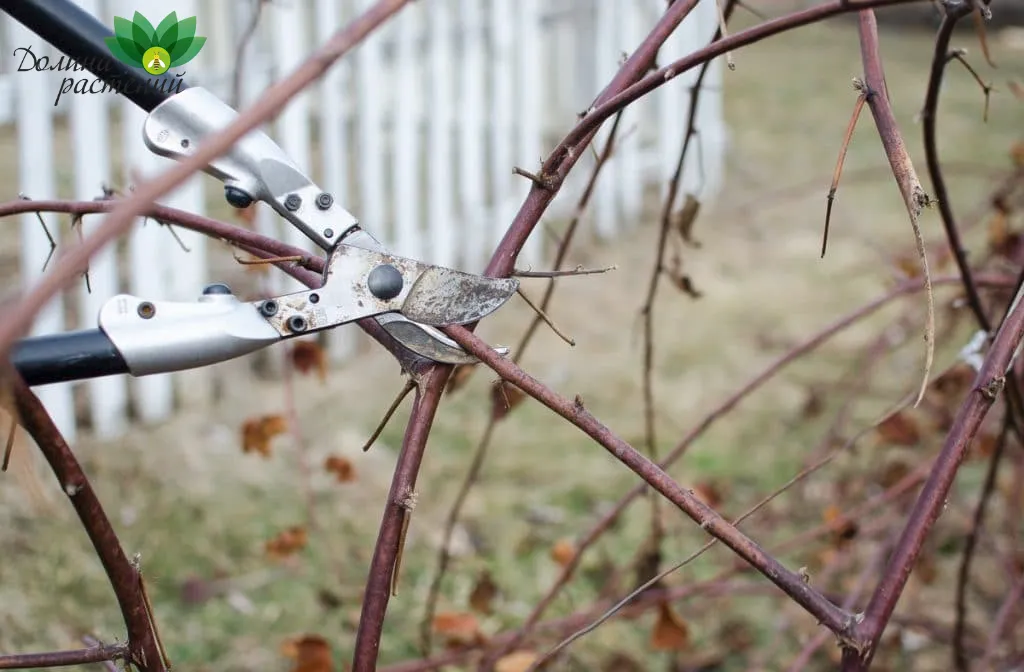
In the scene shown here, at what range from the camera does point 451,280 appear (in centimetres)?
79

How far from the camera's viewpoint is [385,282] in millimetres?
788

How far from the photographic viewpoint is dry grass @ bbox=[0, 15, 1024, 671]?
7.08 ft

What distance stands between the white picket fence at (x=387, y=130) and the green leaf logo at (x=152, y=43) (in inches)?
39.2

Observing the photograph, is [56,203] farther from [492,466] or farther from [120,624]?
[492,466]

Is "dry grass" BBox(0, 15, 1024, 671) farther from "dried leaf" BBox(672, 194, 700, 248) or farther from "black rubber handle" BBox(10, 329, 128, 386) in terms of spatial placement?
"dried leaf" BBox(672, 194, 700, 248)

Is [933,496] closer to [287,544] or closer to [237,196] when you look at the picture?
[237,196]

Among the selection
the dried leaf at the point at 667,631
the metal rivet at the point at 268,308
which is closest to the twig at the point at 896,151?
the metal rivet at the point at 268,308

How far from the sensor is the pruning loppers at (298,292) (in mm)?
714

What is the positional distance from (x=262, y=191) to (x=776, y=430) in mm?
2470

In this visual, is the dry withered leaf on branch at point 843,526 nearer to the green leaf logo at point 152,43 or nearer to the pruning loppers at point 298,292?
the pruning loppers at point 298,292

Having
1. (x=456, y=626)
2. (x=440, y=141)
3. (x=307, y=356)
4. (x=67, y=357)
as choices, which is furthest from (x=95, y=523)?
(x=440, y=141)

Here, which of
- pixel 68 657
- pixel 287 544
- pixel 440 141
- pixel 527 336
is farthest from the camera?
pixel 440 141

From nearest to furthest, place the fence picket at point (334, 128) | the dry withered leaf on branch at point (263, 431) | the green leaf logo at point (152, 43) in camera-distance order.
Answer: the green leaf logo at point (152, 43) < the dry withered leaf on branch at point (263, 431) < the fence picket at point (334, 128)

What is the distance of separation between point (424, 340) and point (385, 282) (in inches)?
2.0
